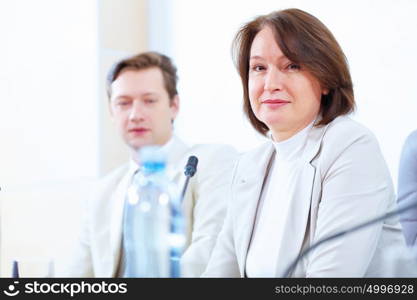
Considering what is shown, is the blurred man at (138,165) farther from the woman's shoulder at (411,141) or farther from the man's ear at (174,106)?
the woman's shoulder at (411,141)

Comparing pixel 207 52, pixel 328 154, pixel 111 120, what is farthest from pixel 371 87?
pixel 111 120

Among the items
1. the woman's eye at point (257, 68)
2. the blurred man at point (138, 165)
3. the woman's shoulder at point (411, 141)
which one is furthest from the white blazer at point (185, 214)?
the woman's shoulder at point (411, 141)

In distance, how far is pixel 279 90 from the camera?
49.9 inches

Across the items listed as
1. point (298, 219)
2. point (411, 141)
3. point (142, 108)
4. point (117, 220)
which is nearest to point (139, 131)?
point (142, 108)

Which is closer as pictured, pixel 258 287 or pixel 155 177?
pixel 258 287

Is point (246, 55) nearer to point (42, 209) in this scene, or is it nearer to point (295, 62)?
point (295, 62)

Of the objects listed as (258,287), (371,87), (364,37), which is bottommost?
(258,287)

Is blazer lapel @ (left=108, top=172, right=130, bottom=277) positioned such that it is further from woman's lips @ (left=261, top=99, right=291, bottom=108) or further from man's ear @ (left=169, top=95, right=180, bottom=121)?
woman's lips @ (left=261, top=99, right=291, bottom=108)

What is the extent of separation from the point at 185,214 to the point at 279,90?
13.7 inches

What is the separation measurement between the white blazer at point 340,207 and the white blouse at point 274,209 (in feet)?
0.04

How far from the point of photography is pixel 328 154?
1.20 metres

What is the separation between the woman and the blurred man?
5 cm

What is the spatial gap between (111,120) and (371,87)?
2.01 feet

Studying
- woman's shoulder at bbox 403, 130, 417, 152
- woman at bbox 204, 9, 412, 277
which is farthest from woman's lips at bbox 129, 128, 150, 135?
woman's shoulder at bbox 403, 130, 417, 152
